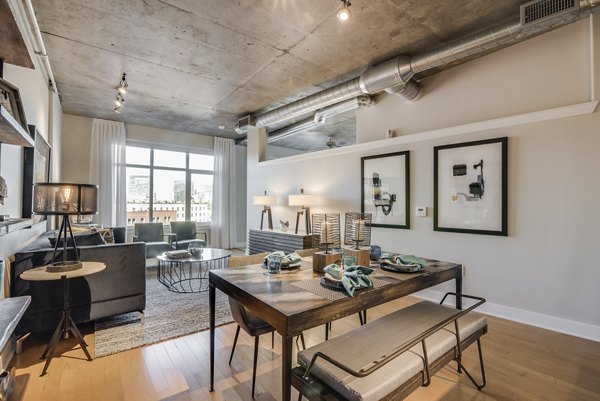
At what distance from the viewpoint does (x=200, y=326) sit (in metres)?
2.84

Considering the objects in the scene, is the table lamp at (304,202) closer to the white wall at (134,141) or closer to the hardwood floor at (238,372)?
the hardwood floor at (238,372)

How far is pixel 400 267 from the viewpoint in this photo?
6.04 feet

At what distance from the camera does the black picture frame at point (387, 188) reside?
3814 mm

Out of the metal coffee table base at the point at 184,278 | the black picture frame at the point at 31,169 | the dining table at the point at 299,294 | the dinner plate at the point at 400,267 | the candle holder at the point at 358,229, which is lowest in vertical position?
the metal coffee table base at the point at 184,278

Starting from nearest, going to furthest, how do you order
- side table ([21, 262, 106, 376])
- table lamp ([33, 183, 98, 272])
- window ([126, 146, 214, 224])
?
side table ([21, 262, 106, 376]) < table lamp ([33, 183, 98, 272]) < window ([126, 146, 214, 224])

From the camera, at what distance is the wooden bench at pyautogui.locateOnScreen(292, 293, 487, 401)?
3.89ft

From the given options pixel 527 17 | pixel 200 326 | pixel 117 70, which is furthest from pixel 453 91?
pixel 117 70

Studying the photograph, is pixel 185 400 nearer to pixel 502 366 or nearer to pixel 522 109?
pixel 502 366

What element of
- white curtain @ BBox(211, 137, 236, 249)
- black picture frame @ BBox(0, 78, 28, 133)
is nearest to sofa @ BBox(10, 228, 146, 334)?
black picture frame @ BBox(0, 78, 28, 133)

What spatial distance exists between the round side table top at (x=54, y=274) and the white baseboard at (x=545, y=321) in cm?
386

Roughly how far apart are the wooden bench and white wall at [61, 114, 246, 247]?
6.43 meters

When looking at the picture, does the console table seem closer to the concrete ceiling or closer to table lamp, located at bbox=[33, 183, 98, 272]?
the concrete ceiling

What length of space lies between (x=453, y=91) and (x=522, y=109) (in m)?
0.79

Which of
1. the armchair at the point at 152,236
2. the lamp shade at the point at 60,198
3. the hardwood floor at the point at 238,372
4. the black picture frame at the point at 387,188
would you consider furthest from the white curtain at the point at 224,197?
the lamp shade at the point at 60,198
